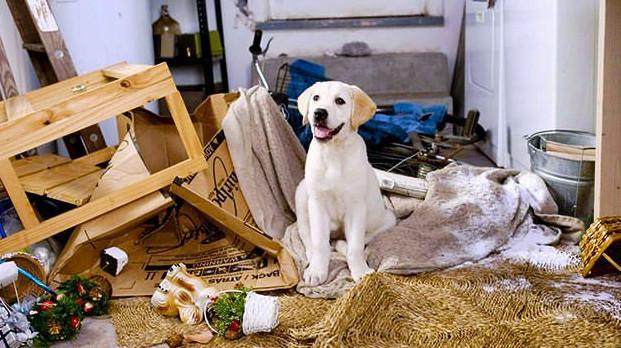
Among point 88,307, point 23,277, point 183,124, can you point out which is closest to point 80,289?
point 88,307

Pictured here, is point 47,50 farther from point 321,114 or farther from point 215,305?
point 215,305

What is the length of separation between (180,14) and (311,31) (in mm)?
796

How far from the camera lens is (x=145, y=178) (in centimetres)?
200

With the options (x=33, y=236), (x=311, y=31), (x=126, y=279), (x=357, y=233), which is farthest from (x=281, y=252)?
(x=311, y=31)

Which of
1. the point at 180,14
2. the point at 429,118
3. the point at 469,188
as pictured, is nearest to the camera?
the point at 469,188

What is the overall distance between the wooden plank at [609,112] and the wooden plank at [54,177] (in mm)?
1623

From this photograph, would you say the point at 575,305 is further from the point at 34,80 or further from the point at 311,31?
the point at 311,31

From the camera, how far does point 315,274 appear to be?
192 cm

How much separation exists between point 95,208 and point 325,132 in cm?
70

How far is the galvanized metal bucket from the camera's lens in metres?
2.19

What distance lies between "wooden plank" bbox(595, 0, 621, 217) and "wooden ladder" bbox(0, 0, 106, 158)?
177cm

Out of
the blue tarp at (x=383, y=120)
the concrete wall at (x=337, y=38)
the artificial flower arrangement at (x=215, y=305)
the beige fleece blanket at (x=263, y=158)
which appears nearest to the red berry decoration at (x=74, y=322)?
the artificial flower arrangement at (x=215, y=305)

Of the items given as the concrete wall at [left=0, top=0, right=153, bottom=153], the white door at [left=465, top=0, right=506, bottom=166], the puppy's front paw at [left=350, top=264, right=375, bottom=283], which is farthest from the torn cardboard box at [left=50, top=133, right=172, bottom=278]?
the white door at [left=465, top=0, right=506, bottom=166]

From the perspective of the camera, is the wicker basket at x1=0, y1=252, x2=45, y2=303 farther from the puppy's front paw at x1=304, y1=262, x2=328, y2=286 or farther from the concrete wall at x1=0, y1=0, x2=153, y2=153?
the concrete wall at x1=0, y1=0, x2=153, y2=153
